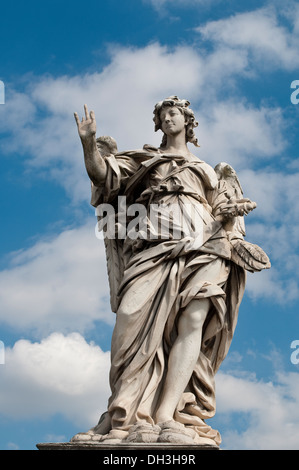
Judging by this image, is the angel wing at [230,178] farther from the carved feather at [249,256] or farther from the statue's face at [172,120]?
the carved feather at [249,256]

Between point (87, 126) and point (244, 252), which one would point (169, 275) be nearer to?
point (244, 252)

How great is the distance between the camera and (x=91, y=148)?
984 centimetres

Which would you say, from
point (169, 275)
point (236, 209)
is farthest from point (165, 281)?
point (236, 209)

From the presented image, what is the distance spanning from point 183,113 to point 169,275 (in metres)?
2.57

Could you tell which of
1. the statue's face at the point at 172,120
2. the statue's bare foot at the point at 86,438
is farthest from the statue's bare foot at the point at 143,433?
the statue's face at the point at 172,120

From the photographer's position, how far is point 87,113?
983 cm

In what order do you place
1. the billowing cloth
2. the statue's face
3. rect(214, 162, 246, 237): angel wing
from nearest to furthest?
the billowing cloth < the statue's face < rect(214, 162, 246, 237): angel wing

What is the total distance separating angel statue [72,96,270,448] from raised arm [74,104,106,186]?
15mm

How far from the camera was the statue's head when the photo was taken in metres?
10.5

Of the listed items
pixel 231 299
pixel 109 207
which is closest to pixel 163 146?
pixel 109 207

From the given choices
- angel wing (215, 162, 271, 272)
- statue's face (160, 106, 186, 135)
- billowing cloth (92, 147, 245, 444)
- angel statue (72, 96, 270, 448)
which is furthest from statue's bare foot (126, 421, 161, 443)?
statue's face (160, 106, 186, 135)

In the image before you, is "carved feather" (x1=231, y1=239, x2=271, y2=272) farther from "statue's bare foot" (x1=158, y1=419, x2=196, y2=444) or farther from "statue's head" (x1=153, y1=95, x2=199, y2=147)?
"statue's bare foot" (x1=158, y1=419, x2=196, y2=444)

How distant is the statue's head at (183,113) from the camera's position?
1053cm
